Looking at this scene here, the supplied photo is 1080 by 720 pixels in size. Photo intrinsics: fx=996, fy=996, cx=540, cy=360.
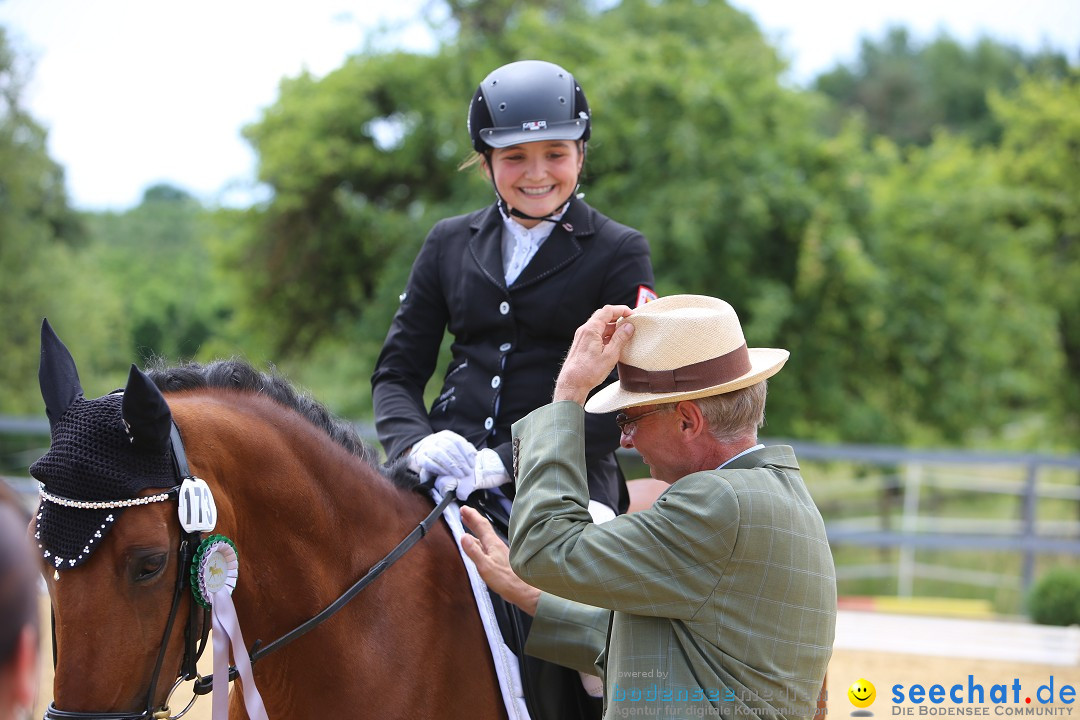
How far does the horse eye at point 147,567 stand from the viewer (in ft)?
6.25

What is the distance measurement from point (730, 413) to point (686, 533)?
1.04 feet

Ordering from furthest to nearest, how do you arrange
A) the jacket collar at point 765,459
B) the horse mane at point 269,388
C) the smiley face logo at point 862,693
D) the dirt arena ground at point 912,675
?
1. the dirt arena ground at point 912,675
2. the smiley face logo at point 862,693
3. the horse mane at point 269,388
4. the jacket collar at point 765,459

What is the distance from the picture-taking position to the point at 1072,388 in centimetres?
1582

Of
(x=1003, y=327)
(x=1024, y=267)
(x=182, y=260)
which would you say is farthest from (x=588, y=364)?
(x=182, y=260)

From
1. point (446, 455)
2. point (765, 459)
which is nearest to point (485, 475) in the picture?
point (446, 455)

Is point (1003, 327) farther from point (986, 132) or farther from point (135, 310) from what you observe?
point (986, 132)

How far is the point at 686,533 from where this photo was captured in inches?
75.2

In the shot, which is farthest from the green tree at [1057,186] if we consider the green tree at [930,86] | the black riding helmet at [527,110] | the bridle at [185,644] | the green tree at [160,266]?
the green tree at [930,86]

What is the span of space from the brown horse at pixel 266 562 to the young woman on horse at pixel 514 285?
33 cm

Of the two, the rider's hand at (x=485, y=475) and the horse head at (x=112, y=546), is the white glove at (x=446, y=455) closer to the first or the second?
the rider's hand at (x=485, y=475)

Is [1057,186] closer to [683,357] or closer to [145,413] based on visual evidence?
[683,357]

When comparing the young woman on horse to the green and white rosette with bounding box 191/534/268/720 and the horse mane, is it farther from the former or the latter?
the green and white rosette with bounding box 191/534/268/720

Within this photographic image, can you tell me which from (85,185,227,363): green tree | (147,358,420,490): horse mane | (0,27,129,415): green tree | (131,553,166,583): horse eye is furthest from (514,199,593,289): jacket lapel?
(0,27,129,415): green tree

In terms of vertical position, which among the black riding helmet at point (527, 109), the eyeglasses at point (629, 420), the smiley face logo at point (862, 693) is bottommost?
the smiley face logo at point (862, 693)
